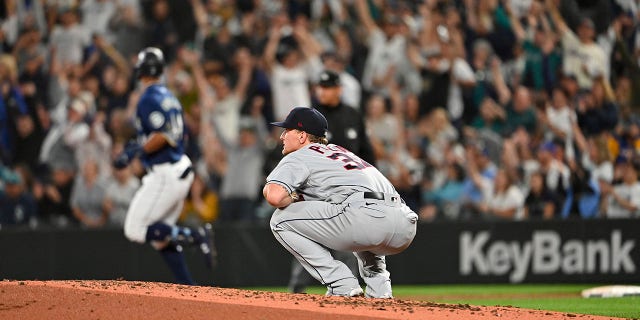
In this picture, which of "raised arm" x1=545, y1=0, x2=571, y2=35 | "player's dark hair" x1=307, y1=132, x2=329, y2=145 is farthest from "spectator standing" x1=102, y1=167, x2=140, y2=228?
"player's dark hair" x1=307, y1=132, x2=329, y2=145

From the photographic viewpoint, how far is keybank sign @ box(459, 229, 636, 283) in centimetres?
1306

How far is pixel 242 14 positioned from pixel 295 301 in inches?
419

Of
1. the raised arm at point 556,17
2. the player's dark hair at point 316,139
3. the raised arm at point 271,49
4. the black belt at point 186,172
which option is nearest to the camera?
the player's dark hair at point 316,139

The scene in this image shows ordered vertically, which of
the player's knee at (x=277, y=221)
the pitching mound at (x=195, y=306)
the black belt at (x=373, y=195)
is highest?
the black belt at (x=373, y=195)

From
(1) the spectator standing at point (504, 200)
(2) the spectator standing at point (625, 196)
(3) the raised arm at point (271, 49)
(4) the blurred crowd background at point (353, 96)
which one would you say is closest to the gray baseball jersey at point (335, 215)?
(4) the blurred crowd background at point (353, 96)

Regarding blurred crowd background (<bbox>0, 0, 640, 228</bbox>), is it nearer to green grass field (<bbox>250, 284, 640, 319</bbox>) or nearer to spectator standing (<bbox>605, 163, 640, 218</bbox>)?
spectator standing (<bbox>605, 163, 640, 218</bbox>)

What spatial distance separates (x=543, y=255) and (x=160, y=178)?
17.3 feet

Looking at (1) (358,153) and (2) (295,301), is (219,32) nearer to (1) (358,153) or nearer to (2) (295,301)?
(1) (358,153)

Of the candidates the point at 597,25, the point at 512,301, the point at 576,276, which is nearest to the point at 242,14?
the point at 597,25

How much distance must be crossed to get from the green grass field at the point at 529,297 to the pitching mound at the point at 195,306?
2040mm

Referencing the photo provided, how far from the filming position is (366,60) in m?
16.1

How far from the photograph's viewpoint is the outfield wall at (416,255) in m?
13.2

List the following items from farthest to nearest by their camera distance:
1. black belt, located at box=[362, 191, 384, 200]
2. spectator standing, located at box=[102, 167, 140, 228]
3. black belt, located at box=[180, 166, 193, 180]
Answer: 1. spectator standing, located at box=[102, 167, 140, 228]
2. black belt, located at box=[180, 166, 193, 180]
3. black belt, located at box=[362, 191, 384, 200]

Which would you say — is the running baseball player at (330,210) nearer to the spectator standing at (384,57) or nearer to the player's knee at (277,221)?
the player's knee at (277,221)
